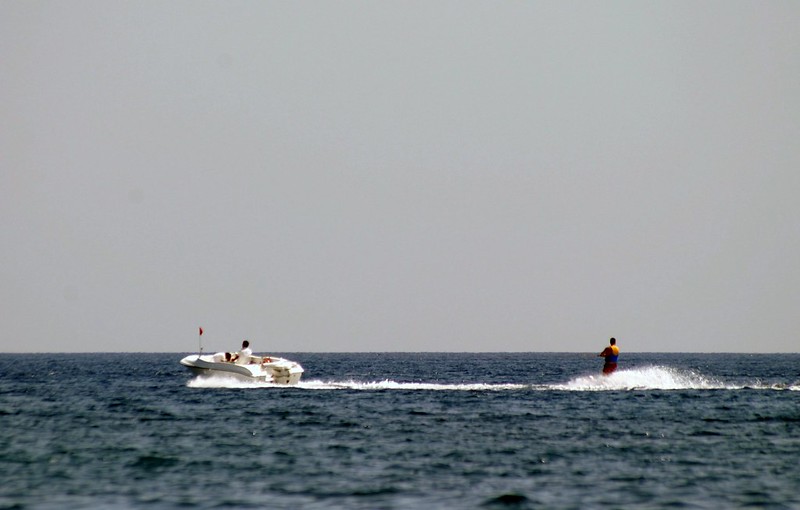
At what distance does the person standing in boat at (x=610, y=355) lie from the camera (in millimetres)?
43688

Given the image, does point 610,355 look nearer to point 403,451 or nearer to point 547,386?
point 547,386

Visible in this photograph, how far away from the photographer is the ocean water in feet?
Result: 66.7

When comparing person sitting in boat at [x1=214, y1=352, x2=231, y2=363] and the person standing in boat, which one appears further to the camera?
person sitting in boat at [x1=214, y1=352, x2=231, y2=363]

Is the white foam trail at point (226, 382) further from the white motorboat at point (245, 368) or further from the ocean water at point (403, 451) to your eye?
the ocean water at point (403, 451)

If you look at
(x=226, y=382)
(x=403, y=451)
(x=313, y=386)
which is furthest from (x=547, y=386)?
(x=403, y=451)

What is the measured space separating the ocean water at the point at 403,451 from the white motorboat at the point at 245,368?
2.47 m

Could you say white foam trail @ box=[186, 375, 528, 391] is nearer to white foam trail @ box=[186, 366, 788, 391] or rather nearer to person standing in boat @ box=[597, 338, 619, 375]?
white foam trail @ box=[186, 366, 788, 391]

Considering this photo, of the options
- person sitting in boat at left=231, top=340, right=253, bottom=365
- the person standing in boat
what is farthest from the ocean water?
person sitting in boat at left=231, top=340, right=253, bottom=365

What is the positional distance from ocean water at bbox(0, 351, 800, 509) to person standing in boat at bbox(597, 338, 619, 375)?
52.9 inches

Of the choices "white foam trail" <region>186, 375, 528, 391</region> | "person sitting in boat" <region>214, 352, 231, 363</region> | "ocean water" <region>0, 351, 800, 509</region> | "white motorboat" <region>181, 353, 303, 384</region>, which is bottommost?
"ocean water" <region>0, 351, 800, 509</region>

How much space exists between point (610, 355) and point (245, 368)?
17077 mm

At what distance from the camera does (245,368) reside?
159 ft

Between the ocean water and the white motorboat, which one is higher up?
the white motorboat

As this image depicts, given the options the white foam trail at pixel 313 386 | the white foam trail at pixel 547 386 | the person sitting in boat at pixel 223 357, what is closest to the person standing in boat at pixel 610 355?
the white foam trail at pixel 547 386
